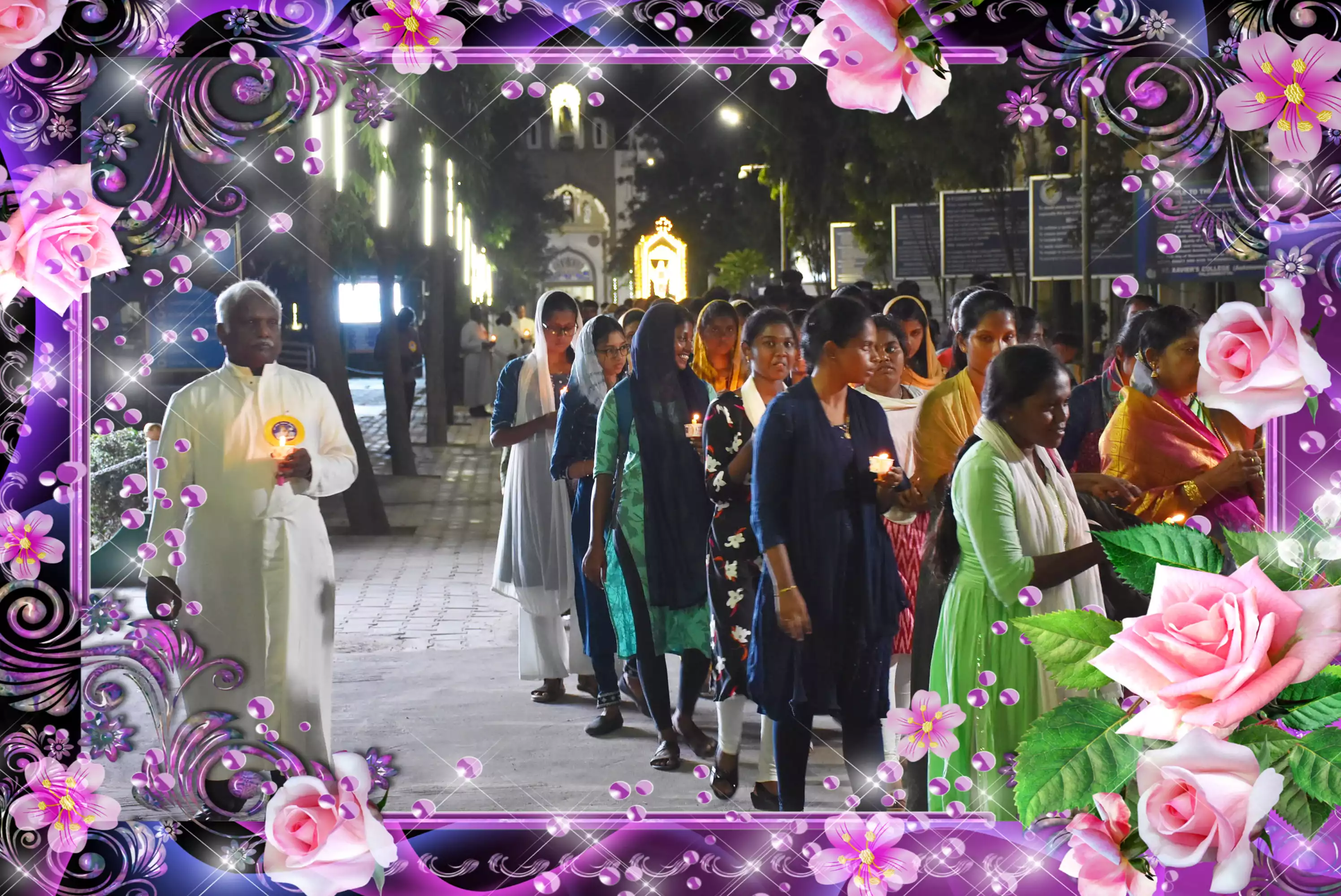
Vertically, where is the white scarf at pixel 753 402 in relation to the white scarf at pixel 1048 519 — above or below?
above

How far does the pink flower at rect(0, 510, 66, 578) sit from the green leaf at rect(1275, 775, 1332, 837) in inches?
116

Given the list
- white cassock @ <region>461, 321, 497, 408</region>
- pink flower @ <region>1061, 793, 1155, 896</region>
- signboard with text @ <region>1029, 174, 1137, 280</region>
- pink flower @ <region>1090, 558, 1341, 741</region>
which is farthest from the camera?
white cassock @ <region>461, 321, 497, 408</region>

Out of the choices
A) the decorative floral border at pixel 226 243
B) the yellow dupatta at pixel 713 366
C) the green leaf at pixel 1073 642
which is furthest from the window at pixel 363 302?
the green leaf at pixel 1073 642

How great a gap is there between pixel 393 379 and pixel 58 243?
0.89 meters

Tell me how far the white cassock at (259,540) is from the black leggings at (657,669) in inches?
33.2

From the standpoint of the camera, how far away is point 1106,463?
3.57 metres

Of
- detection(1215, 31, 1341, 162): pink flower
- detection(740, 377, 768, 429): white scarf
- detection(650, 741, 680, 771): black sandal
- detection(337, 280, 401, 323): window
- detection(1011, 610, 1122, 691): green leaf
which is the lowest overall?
detection(650, 741, 680, 771): black sandal

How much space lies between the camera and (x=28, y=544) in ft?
11.5

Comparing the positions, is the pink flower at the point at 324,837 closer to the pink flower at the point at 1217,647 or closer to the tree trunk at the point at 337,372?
the tree trunk at the point at 337,372

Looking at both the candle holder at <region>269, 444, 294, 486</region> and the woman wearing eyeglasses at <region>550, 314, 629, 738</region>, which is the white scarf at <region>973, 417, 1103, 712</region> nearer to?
the woman wearing eyeglasses at <region>550, 314, 629, 738</region>

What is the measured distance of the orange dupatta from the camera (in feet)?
11.7

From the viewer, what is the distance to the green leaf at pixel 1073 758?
3074 mm

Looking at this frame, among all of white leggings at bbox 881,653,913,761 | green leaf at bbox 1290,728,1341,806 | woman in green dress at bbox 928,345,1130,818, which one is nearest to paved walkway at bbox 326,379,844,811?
white leggings at bbox 881,653,913,761

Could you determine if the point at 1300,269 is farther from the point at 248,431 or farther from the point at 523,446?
the point at 248,431
